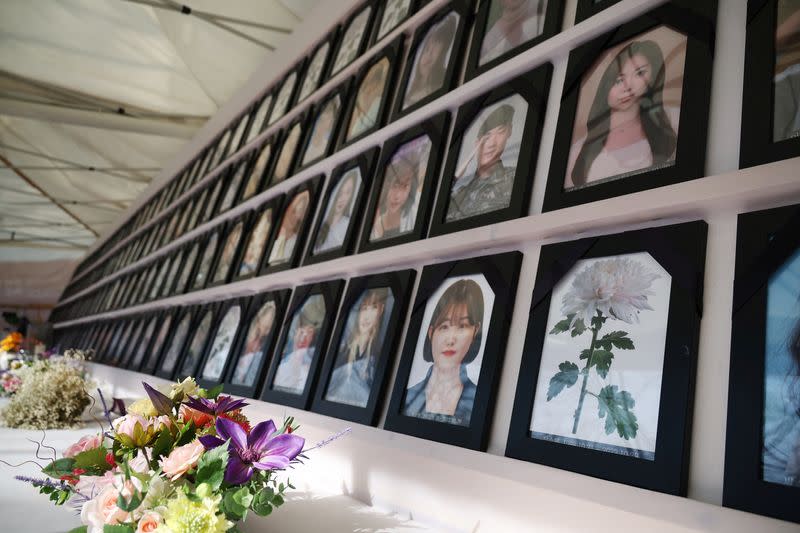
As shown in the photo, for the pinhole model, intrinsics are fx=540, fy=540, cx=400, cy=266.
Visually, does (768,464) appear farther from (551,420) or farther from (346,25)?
(346,25)

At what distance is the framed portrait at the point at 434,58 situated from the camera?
5.66 feet

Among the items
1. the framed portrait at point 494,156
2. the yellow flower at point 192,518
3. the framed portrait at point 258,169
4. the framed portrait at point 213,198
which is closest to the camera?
the yellow flower at point 192,518

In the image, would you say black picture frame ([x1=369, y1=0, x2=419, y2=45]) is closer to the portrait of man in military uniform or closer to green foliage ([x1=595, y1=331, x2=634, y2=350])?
the portrait of man in military uniform

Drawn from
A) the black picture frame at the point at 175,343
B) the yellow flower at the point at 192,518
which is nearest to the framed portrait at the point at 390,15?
the black picture frame at the point at 175,343

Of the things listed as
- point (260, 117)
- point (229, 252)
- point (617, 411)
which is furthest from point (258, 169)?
point (617, 411)

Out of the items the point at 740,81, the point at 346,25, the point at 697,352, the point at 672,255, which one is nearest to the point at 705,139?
the point at 740,81

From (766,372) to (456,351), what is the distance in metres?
0.65

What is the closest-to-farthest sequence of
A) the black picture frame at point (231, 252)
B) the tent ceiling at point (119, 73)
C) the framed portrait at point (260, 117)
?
the black picture frame at point (231, 252) → the framed portrait at point (260, 117) → the tent ceiling at point (119, 73)

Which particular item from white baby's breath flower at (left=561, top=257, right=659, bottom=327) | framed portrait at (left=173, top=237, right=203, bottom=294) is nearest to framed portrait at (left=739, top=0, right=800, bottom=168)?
white baby's breath flower at (left=561, top=257, right=659, bottom=327)

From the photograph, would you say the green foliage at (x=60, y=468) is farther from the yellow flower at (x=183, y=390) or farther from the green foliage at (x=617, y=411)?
the green foliage at (x=617, y=411)

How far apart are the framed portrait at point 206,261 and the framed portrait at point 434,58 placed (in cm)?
161

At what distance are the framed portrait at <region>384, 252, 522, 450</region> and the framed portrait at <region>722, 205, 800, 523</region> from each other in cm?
47

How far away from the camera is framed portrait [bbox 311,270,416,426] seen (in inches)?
58.6

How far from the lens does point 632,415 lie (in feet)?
2.98
